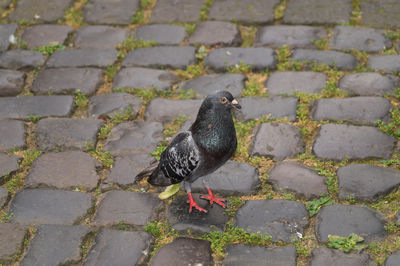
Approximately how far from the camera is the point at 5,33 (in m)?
6.33

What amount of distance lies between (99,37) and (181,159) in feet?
9.18

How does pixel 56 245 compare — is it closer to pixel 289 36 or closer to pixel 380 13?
pixel 289 36

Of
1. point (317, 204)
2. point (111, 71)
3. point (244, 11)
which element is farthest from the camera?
point (244, 11)

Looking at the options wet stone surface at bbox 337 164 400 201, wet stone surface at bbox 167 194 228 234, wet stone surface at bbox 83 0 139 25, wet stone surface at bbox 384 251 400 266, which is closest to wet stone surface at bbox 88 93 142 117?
wet stone surface at bbox 167 194 228 234

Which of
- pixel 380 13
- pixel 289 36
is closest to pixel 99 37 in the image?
pixel 289 36

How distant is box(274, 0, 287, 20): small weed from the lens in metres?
6.42

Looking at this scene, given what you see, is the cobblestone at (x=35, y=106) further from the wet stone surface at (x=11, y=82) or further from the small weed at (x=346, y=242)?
the small weed at (x=346, y=242)

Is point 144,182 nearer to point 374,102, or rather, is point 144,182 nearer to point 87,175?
point 87,175

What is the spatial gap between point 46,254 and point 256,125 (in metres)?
2.18

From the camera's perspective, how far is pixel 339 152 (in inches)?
180

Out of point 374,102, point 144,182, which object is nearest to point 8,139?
point 144,182

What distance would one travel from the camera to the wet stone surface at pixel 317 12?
6.25 metres

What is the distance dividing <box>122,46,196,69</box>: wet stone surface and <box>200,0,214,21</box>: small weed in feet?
2.27

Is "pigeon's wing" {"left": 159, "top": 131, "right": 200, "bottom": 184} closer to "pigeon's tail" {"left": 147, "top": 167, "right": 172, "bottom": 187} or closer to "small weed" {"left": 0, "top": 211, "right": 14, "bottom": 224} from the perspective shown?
"pigeon's tail" {"left": 147, "top": 167, "right": 172, "bottom": 187}
